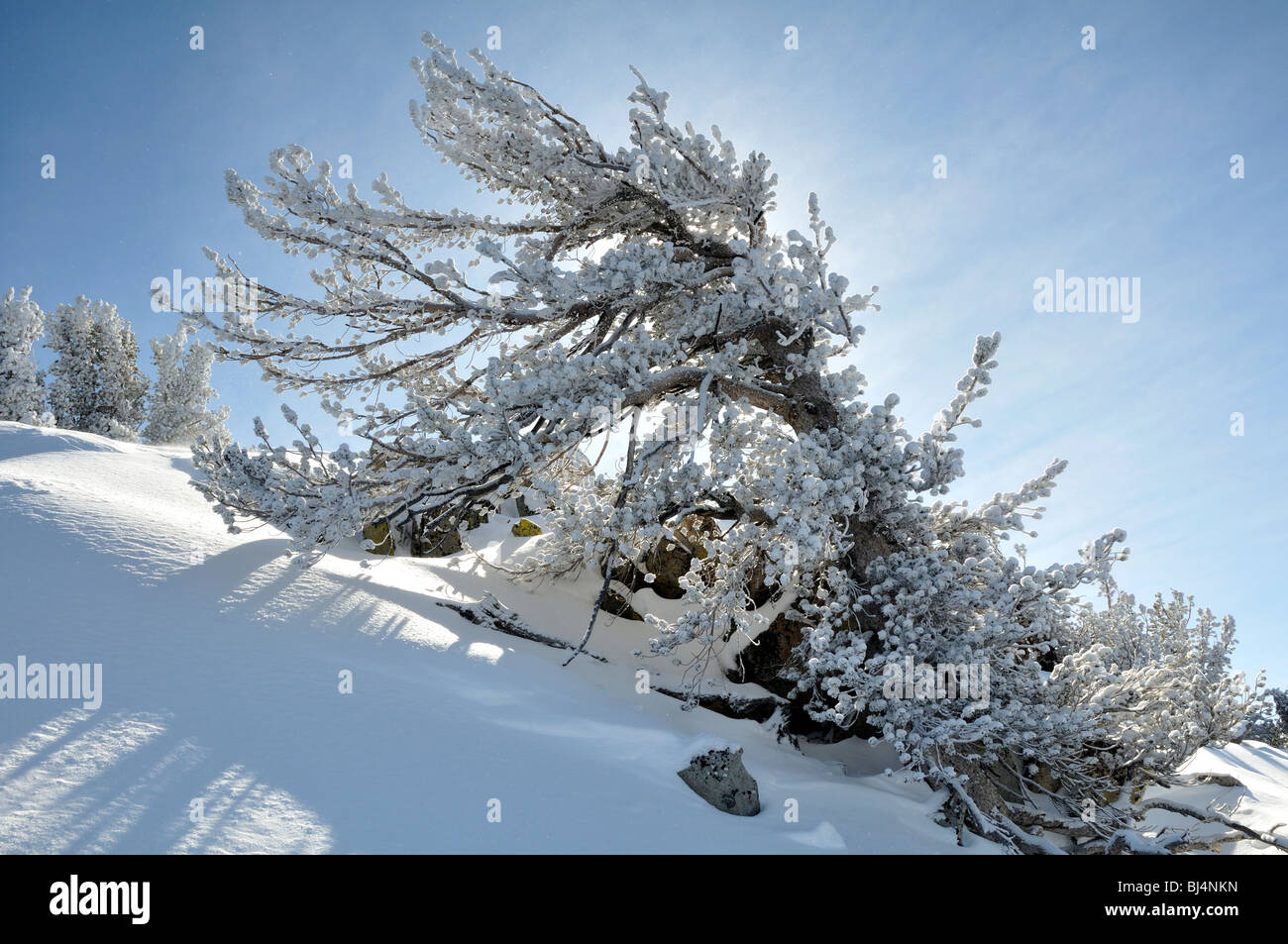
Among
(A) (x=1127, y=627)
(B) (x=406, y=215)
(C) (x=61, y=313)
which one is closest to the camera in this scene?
(B) (x=406, y=215)

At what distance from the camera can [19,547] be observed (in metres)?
5.12

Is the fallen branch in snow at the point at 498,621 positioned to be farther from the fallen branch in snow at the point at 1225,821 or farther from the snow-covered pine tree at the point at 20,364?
the snow-covered pine tree at the point at 20,364

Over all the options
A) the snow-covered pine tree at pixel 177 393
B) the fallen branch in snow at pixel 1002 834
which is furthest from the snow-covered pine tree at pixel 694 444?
the snow-covered pine tree at pixel 177 393

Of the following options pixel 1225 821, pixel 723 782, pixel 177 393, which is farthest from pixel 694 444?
pixel 177 393

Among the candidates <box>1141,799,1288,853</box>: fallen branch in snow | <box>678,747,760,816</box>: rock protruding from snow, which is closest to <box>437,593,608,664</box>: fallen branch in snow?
<box>678,747,760,816</box>: rock protruding from snow

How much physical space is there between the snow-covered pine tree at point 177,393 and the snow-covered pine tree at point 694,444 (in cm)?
1904

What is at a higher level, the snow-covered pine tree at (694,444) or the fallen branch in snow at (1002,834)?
the snow-covered pine tree at (694,444)

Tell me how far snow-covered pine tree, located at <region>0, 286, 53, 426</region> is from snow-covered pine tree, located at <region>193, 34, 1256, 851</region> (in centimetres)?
1909

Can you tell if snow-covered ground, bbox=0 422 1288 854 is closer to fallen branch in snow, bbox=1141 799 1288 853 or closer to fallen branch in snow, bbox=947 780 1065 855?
fallen branch in snow, bbox=947 780 1065 855

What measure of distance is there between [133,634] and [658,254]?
534 cm

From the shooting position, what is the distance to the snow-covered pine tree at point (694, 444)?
5.25 metres
